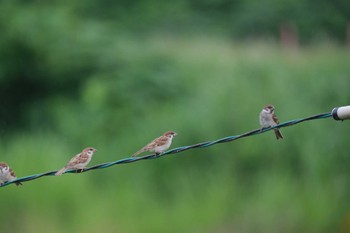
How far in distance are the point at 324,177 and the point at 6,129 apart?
5.20m

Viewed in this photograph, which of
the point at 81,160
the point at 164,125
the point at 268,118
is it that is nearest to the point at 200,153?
the point at 164,125

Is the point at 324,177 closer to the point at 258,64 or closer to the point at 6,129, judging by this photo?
the point at 258,64

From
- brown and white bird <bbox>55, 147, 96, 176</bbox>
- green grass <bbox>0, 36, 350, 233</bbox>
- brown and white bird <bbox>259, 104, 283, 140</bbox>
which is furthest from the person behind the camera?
green grass <bbox>0, 36, 350, 233</bbox>

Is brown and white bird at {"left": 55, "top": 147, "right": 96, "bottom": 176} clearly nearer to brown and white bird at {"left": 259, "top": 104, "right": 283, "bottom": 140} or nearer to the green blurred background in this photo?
brown and white bird at {"left": 259, "top": 104, "right": 283, "bottom": 140}

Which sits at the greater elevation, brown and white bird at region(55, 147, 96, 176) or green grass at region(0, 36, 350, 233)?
green grass at region(0, 36, 350, 233)

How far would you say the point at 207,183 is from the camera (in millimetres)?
15344

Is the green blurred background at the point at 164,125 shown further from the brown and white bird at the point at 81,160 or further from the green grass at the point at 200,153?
the brown and white bird at the point at 81,160

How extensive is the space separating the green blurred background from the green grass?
0.8 inches

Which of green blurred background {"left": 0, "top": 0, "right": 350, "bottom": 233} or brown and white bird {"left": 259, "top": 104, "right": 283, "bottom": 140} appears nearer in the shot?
brown and white bird {"left": 259, "top": 104, "right": 283, "bottom": 140}

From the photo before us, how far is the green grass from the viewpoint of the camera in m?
15.0

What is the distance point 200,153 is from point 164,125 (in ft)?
2.33

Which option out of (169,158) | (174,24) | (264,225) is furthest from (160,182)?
(174,24)

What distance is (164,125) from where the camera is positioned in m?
16.2

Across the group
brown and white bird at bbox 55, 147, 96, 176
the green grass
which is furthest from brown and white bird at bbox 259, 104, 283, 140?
the green grass
